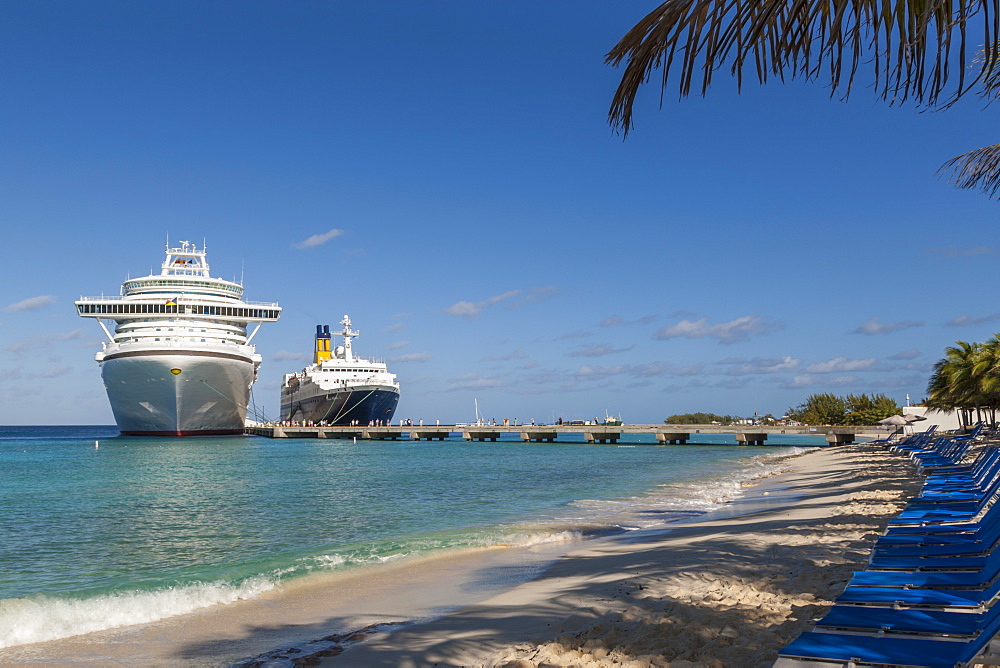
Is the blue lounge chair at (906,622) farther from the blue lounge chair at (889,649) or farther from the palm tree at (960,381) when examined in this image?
the palm tree at (960,381)

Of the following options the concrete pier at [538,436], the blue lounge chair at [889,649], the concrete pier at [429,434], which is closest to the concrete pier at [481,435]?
the concrete pier at [429,434]

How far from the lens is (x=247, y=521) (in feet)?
45.0

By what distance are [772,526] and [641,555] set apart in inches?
88.3

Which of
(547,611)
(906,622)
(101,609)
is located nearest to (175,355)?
(101,609)

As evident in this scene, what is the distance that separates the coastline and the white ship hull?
4274 centimetres

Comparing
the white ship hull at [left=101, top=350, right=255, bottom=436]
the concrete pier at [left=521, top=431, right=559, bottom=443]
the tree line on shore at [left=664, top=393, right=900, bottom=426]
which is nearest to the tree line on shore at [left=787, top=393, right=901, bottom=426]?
the tree line on shore at [left=664, top=393, right=900, bottom=426]

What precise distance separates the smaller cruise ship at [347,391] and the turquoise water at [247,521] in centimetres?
3618

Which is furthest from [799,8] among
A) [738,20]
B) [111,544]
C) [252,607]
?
[111,544]

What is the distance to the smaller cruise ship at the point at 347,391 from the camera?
64500mm

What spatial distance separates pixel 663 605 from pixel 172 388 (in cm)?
4728

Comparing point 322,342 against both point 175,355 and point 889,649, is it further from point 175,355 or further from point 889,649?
point 889,649

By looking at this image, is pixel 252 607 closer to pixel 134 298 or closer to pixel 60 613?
pixel 60 613

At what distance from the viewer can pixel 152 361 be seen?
1806 inches

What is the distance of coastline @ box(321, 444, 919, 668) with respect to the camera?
4273mm
